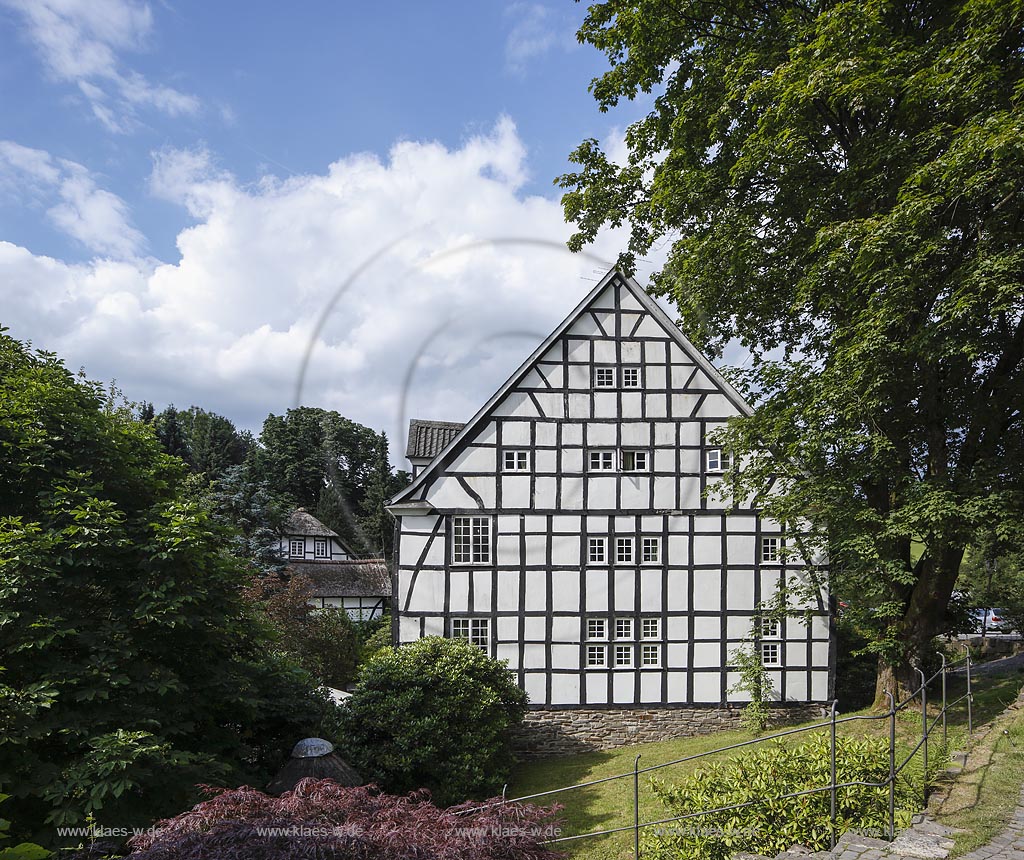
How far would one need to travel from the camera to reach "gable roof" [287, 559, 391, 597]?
29812 mm

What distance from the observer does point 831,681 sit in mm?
15961

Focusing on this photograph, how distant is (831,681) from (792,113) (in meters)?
13.2

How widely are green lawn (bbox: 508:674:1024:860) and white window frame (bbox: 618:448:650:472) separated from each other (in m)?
6.53

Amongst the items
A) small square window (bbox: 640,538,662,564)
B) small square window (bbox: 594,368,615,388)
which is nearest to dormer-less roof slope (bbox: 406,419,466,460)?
small square window (bbox: 594,368,615,388)

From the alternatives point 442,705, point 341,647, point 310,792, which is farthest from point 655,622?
point 310,792

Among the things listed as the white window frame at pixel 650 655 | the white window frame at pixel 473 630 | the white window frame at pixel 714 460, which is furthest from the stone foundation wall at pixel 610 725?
the white window frame at pixel 714 460

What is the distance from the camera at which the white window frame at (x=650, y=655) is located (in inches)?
628

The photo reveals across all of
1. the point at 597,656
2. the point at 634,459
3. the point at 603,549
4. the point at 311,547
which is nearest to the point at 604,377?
the point at 634,459

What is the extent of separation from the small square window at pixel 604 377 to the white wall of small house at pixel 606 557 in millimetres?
208

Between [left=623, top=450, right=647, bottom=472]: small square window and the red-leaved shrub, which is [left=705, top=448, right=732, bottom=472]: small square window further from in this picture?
the red-leaved shrub

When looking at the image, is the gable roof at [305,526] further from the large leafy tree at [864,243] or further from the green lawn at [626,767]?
the large leafy tree at [864,243]

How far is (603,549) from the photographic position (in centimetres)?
1609

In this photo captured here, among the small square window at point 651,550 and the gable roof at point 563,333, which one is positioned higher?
the gable roof at point 563,333

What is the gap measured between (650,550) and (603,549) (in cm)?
119
